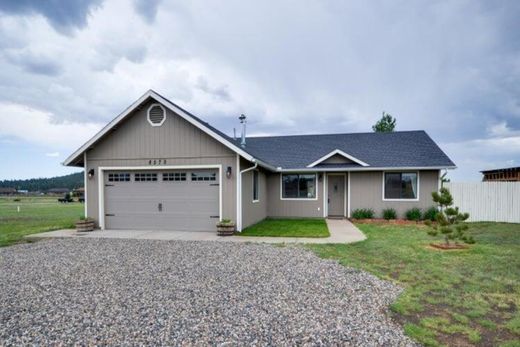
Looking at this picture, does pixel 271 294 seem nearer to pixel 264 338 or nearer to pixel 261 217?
pixel 264 338

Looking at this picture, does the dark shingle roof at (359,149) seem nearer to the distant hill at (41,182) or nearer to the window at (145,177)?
the window at (145,177)

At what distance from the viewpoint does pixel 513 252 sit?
7.45 metres

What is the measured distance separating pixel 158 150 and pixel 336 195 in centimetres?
862

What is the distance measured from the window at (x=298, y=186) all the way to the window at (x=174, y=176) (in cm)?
575

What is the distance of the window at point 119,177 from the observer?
11430 millimetres

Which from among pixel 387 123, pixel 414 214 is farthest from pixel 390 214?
pixel 387 123

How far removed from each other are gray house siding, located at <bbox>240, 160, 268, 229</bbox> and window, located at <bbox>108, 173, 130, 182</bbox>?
442 centimetres

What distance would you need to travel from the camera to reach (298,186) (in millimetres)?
15047

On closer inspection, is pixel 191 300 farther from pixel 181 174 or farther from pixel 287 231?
pixel 181 174

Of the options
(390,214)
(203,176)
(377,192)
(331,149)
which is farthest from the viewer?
(331,149)

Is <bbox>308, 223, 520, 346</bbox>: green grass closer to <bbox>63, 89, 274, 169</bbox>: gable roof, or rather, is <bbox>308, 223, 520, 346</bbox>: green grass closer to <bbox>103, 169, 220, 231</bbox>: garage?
<bbox>63, 89, 274, 169</bbox>: gable roof

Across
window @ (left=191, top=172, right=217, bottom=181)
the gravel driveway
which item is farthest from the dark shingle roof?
the gravel driveway

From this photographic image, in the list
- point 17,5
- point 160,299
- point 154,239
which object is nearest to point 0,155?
point 17,5

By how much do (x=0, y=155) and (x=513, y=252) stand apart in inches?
963
